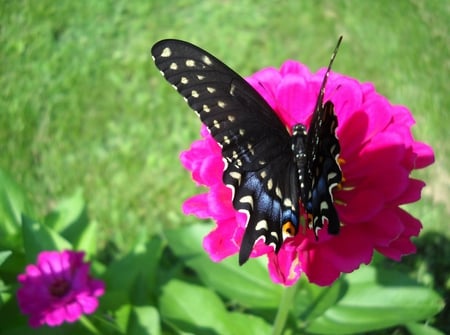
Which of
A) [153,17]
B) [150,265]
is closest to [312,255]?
[150,265]

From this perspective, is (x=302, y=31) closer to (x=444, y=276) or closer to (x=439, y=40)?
(x=439, y=40)

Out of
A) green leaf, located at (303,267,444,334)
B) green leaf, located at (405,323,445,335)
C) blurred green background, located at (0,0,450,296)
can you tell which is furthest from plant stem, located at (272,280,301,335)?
blurred green background, located at (0,0,450,296)

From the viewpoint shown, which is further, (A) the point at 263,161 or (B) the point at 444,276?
(B) the point at 444,276

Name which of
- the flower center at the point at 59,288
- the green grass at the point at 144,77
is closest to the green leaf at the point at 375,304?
the flower center at the point at 59,288

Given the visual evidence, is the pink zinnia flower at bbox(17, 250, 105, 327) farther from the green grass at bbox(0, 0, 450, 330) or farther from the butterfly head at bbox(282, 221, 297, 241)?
the green grass at bbox(0, 0, 450, 330)

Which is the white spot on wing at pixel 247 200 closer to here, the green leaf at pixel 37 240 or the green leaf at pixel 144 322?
the green leaf at pixel 144 322

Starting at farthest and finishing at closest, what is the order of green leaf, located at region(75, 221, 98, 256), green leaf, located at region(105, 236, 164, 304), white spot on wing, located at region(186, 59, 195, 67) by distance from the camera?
green leaf, located at region(75, 221, 98, 256) → green leaf, located at region(105, 236, 164, 304) → white spot on wing, located at region(186, 59, 195, 67)

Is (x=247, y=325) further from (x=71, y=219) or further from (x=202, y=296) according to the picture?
(x=71, y=219)
